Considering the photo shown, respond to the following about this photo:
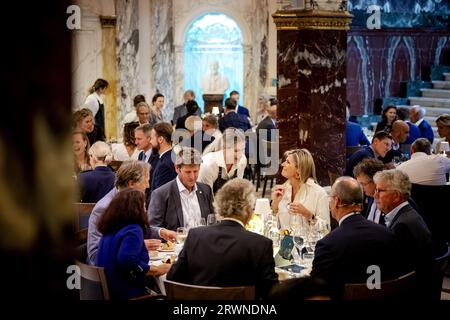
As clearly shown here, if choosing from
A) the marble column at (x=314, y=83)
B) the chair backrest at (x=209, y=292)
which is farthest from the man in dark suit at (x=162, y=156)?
the chair backrest at (x=209, y=292)

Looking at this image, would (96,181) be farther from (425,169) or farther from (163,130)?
(425,169)

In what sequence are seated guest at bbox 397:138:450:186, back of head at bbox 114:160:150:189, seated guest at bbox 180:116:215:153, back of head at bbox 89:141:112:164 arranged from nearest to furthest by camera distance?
back of head at bbox 114:160:150:189, back of head at bbox 89:141:112:164, seated guest at bbox 397:138:450:186, seated guest at bbox 180:116:215:153

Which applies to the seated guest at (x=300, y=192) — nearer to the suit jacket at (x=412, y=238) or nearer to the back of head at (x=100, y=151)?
the suit jacket at (x=412, y=238)

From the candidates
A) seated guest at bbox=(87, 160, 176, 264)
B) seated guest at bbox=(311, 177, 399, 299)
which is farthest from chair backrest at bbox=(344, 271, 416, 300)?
seated guest at bbox=(87, 160, 176, 264)

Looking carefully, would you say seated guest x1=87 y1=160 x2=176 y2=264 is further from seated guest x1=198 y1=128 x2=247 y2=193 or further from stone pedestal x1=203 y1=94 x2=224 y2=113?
stone pedestal x1=203 y1=94 x2=224 y2=113

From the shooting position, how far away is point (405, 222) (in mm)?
4141

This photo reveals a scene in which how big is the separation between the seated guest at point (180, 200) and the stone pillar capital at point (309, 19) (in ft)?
7.68

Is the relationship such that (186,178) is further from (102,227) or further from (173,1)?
(173,1)

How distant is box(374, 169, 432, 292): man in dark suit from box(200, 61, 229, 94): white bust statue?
37.7 feet

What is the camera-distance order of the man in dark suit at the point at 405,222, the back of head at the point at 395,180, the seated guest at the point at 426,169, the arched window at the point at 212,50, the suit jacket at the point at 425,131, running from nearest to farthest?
1. the man in dark suit at the point at 405,222
2. the back of head at the point at 395,180
3. the seated guest at the point at 426,169
4. the suit jacket at the point at 425,131
5. the arched window at the point at 212,50

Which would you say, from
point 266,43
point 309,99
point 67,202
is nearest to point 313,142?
point 309,99

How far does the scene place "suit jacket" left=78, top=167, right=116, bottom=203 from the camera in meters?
5.92

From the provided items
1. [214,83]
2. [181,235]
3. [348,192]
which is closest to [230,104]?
[214,83]

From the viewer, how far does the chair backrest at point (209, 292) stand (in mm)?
3262
